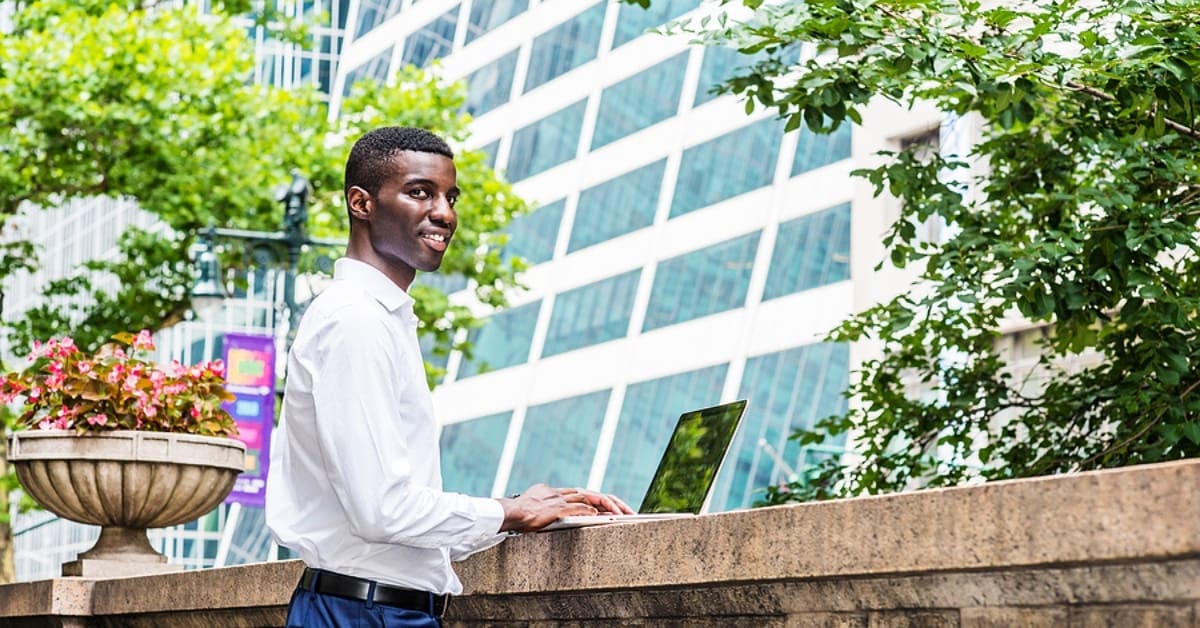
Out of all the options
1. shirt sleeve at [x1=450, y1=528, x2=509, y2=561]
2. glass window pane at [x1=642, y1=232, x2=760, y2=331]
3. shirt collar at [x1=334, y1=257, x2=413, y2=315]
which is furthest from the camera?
glass window pane at [x1=642, y1=232, x2=760, y2=331]

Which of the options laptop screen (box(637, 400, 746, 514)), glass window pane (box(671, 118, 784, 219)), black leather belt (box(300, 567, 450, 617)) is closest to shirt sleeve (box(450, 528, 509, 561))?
black leather belt (box(300, 567, 450, 617))

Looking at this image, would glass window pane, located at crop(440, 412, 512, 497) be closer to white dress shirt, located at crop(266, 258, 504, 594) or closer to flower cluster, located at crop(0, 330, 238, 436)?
flower cluster, located at crop(0, 330, 238, 436)

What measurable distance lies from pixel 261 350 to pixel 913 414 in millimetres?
11933

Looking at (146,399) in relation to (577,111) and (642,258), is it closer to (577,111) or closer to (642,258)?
(642,258)

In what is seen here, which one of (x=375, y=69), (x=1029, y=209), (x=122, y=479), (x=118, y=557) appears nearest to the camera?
(x=122, y=479)

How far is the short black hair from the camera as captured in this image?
12.7 feet

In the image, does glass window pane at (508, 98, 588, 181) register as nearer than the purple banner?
No

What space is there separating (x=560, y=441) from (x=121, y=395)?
3688 centimetres

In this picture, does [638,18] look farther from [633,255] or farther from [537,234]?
[633,255]

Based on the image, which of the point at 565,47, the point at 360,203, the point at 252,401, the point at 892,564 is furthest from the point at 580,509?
the point at 565,47

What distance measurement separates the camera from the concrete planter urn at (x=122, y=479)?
7.36 meters

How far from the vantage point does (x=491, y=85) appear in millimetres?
50156

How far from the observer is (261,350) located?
801 inches

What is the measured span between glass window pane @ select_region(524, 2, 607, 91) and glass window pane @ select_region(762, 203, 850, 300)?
8.92 metres
